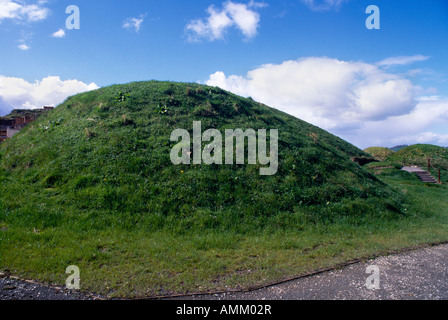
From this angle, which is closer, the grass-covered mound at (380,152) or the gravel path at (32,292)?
the gravel path at (32,292)

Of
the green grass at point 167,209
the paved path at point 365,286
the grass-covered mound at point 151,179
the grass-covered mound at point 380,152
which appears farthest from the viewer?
the grass-covered mound at point 380,152

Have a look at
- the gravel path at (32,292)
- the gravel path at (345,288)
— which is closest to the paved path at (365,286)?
the gravel path at (345,288)

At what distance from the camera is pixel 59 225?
24.6ft

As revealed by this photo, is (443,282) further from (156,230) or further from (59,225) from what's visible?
(59,225)

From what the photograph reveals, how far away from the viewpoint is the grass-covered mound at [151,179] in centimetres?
827

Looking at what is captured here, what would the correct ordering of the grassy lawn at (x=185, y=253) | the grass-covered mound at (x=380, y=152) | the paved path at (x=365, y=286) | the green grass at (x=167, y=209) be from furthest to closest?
the grass-covered mound at (x=380, y=152)
the green grass at (x=167, y=209)
the grassy lawn at (x=185, y=253)
the paved path at (x=365, y=286)

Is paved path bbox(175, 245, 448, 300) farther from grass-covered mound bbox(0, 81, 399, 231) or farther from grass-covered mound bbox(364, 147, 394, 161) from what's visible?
grass-covered mound bbox(364, 147, 394, 161)

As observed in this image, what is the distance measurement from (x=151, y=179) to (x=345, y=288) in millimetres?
6884

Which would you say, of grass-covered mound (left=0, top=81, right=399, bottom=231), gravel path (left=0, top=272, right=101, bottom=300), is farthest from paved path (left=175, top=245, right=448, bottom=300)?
grass-covered mound (left=0, top=81, right=399, bottom=231)

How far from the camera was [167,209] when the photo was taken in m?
8.45

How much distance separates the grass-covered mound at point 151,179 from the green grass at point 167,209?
48 millimetres

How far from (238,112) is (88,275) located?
1173 centimetres

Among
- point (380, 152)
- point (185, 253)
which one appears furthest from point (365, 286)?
point (380, 152)

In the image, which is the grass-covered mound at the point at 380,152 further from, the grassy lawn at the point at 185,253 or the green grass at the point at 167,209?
the grassy lawn at the point at 185,253
